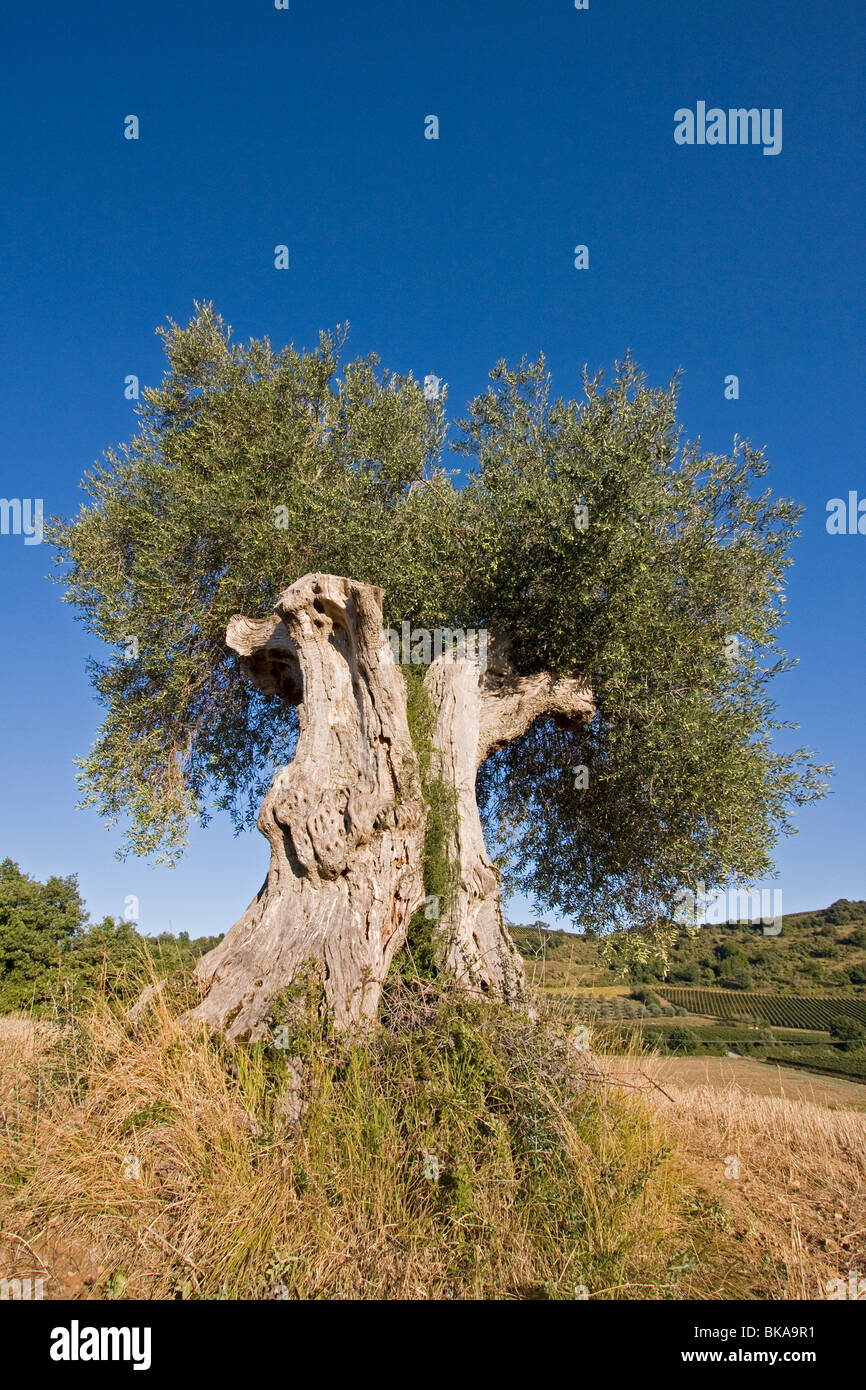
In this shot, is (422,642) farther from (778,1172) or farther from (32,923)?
(32,923)

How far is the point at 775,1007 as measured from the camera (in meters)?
59.8

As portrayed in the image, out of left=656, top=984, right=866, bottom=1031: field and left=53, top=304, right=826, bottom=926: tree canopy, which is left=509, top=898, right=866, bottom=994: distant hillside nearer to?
left=656, top=984, right=866, bottom=1031: field

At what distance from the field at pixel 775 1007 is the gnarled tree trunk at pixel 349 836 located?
171 feet

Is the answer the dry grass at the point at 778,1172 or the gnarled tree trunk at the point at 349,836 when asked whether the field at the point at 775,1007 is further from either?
the gnarled tree trunk at the point at 349,836

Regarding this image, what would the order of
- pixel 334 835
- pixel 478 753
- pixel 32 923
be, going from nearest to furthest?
1. pixel 334 835
2. pixel 478 753
3. pixel 32 923

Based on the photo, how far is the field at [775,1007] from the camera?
174ft

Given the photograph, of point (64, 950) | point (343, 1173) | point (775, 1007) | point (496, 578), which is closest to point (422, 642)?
point (496, 578)

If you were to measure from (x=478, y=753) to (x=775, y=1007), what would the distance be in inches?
2417

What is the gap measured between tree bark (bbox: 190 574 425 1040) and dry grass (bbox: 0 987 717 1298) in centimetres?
97
